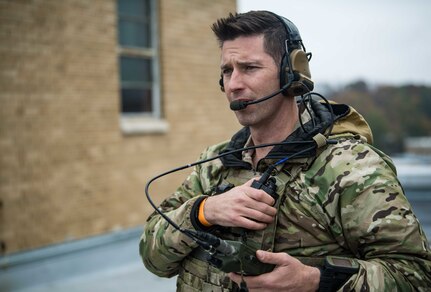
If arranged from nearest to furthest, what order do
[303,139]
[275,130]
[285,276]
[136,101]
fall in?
1. [285,276]
2. [303,139]
3. [275,130]
4. [136,101]

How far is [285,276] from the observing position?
5.65 feet

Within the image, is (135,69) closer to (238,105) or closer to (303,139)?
(238,105)

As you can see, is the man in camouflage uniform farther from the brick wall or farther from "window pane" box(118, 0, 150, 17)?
"window pane" box(118, 0, 150, 17)

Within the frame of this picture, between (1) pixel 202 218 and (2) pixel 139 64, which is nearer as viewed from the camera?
(1) pixel 202 218

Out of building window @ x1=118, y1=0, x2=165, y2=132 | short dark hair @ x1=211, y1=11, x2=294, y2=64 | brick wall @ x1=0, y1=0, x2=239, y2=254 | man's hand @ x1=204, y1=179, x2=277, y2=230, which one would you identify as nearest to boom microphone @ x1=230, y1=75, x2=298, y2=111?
short dark hair @ x1=211, y1=11, x2=294, y2=64

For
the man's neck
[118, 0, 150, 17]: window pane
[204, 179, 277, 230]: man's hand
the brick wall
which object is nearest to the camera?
[204, 179, 277, 230]: man's hand

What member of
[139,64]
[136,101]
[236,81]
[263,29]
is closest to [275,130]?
[236,81]

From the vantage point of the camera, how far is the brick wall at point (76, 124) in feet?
19.3

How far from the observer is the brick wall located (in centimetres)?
588

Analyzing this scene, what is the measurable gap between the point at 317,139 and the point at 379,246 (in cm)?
46

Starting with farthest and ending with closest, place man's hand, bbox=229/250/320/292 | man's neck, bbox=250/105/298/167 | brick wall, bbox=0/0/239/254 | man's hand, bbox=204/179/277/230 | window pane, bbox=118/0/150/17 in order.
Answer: window pane, bbox=118/0/150/17 < brick wall, bbox=0/0/239/254 < man's neck, bbox=250/105/298/167 < man's hand, bbox=204/179/277/230 < man's hand, bbox=229/250/320/292

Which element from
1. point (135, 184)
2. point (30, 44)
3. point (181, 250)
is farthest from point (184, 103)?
point (181, 250)

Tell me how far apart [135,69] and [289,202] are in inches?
235

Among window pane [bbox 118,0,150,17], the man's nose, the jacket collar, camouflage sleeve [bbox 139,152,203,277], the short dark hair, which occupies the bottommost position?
camouflage sleeve [bbox 139,152,203,277]
